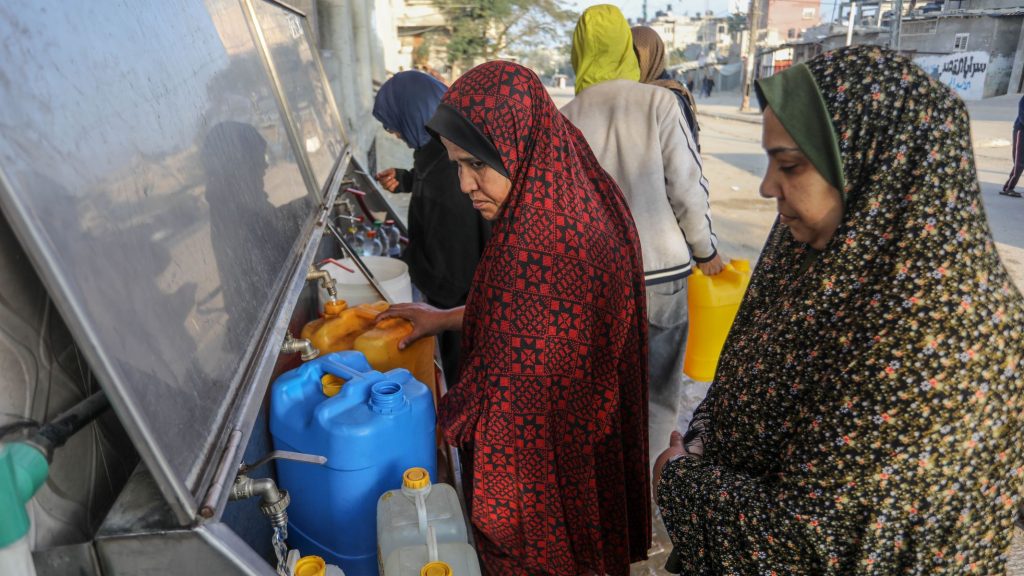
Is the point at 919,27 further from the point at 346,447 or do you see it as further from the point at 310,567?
the point at 310,567

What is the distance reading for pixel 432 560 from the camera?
4.24ft

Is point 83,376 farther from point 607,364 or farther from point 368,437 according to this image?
point 607,364

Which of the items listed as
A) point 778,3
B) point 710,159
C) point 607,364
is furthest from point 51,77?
point 778,3

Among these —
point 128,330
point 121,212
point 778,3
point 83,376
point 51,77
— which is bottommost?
point 778,3

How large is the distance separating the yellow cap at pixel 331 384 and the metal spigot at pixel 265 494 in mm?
482

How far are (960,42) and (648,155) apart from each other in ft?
93.1

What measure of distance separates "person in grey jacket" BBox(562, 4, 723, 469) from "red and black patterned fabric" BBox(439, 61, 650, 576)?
33.6 inches

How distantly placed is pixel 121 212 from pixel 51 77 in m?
0.16

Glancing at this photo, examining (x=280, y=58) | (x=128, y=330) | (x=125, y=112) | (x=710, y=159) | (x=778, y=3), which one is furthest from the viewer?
(x=778, y=3)

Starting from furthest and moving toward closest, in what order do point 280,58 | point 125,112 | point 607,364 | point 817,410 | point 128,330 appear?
point 280,58 < point 607,364 < point 817,410 < point 125,112 < point 128,330

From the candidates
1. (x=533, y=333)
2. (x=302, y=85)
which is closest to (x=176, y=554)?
(x=533, y=333)

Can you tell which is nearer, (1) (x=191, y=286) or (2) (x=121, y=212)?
(2) (x=121, y=212)

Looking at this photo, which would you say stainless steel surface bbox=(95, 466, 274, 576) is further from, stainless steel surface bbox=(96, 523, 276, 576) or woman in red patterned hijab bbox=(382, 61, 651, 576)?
woman in red patterned hijab bbox=(382, 61, 651, 576)

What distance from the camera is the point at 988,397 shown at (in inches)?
37.3
